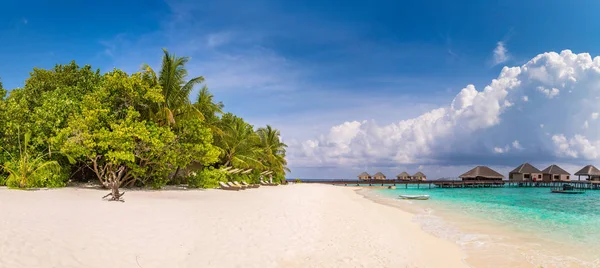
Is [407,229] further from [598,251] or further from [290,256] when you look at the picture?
[290,256]

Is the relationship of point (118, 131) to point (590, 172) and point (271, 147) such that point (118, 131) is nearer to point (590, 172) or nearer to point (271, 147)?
point (271, 147)

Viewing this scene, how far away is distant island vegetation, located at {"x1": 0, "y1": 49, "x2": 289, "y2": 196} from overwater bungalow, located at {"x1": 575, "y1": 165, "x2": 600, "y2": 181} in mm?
75039

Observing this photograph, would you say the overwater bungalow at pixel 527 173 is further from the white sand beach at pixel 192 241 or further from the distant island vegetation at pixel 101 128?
the white sand beach at pixel 192 241

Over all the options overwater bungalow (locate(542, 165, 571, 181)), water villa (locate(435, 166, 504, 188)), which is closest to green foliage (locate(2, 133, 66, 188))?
water villa (locate(435, 166, 504, 188))

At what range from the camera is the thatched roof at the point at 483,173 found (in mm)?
66938

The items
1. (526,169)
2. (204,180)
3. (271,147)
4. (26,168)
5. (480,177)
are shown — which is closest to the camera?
(26,168)

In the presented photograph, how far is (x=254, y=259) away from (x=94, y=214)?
4.85 meters

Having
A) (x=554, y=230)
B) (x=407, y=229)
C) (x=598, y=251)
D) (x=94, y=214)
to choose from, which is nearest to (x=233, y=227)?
(x=94, y=214)

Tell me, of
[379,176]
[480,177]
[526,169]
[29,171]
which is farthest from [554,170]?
[29,171]

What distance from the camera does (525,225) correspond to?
13711mm

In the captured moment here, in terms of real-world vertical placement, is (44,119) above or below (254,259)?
above

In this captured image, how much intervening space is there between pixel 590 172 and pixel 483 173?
1894 cm

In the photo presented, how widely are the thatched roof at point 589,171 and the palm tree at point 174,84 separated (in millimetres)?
75695

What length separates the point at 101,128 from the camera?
50.4 feet
